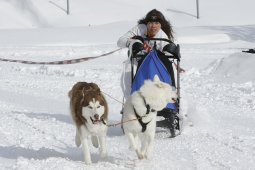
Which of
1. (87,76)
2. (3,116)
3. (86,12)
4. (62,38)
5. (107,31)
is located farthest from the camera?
(86,12)

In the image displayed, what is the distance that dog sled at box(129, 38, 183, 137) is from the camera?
6043 millimetres

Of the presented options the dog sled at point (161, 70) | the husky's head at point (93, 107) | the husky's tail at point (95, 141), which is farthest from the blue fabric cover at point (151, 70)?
the husky's head at point (93, 107)

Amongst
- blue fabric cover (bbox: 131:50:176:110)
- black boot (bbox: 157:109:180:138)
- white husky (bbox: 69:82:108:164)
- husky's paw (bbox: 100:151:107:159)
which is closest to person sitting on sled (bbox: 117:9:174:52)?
blue fabric cover (bbox: 131:50:176:110)

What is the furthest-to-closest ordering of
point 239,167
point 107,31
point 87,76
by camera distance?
point 107,31, point 87,76, point 239,167

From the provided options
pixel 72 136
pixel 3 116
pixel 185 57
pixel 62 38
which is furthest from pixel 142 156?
pixel 62 38

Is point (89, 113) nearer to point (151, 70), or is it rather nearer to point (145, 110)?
point (145, 110)

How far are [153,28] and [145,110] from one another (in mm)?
1616

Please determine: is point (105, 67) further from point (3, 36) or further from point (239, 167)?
point (3, 36)

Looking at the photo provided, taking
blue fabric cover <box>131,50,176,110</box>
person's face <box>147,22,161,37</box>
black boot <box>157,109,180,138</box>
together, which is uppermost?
person's face <box>147,22,161,37</box>

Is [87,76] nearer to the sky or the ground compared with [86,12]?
nearer to the ground

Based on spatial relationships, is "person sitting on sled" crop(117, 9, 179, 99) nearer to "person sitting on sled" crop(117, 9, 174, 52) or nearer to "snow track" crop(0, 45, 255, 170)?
"person sitting on sled" crop(117, 9, 174, 52)

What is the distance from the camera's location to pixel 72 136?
6.44m

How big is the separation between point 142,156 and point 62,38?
17806 millimetres

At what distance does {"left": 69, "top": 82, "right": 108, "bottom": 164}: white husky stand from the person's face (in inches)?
57.9
